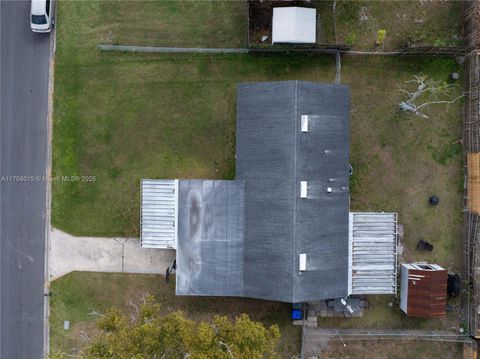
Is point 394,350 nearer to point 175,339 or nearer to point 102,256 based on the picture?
point 175,339

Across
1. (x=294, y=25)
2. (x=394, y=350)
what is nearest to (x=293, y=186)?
(x=294, y=25)

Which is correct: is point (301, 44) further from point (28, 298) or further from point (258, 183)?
point (28, 298)

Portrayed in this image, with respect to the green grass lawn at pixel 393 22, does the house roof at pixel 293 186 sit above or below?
below

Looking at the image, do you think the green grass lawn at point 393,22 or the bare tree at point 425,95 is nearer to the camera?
the bare tree at point 425,95

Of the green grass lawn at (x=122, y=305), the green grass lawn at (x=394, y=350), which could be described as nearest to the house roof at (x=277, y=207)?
the green grass lawn at (x=122, y=305)

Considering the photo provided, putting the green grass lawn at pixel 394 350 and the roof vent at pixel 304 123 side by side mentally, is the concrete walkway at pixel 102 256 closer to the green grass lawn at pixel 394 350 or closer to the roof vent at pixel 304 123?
the roof vent at pixel 304 123

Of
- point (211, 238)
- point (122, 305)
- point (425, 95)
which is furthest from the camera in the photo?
point (425, 95)
